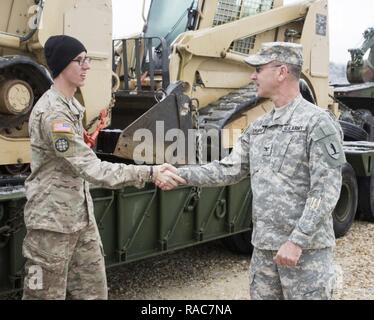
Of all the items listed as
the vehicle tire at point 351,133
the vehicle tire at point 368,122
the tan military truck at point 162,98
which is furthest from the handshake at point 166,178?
the vehicle tire at point 368,122

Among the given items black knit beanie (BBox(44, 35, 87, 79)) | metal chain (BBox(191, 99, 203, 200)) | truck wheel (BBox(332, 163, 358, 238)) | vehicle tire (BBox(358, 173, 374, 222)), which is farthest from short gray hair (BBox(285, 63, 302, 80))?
vehicle tire (BBox(358, 173, 374, 222))

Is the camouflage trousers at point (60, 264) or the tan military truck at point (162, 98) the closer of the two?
the camouflage trousers at point (60, 264)

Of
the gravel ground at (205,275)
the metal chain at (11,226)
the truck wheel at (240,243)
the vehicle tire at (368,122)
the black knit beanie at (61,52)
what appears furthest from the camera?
the vehicle tire at (368,122)

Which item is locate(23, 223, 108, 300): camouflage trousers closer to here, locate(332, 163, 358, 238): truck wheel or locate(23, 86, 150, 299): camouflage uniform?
locate(23, 86, 150, 299): camouflage uniform

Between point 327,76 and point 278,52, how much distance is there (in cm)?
460

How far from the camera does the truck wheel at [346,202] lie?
6820 millimetres

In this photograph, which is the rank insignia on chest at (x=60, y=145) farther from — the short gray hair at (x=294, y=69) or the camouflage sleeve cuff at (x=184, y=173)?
the short gray hair at (x=294, y=69)

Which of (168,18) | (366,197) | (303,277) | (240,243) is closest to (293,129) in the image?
(303,277)

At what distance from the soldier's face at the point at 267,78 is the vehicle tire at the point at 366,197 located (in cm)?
489

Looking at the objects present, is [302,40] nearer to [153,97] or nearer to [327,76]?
[327,76]

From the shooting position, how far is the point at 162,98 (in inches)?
203

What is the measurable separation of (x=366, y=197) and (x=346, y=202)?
61 centimetres

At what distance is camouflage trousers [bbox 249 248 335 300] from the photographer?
2701 millimetres

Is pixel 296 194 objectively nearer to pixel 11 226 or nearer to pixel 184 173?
pixel 184 173
